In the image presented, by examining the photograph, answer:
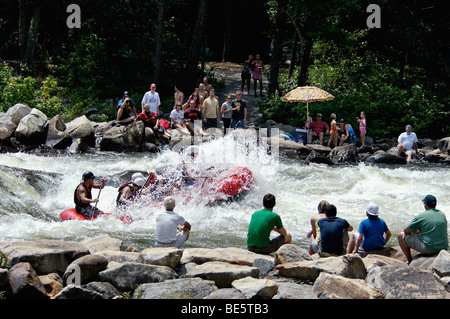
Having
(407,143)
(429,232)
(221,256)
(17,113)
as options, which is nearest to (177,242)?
(221,256)

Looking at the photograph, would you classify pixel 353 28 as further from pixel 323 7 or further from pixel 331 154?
pixel 331 154

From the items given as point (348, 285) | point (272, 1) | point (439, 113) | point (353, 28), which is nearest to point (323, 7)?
point (272, 1)

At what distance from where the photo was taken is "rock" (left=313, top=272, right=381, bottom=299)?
5594 mm

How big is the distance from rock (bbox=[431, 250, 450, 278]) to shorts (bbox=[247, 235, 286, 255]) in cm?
208

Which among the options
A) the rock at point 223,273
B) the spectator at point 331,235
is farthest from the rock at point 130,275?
the spectator at point 331,235

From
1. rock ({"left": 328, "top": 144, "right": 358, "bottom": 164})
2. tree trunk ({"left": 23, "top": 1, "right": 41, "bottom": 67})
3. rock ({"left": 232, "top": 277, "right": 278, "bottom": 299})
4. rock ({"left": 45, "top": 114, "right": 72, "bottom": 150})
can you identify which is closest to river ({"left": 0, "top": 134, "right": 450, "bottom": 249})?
rock ({"left": 328, "top": 144, "right": 358, "bottom": 164})

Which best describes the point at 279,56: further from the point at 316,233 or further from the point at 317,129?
the point at 316,233

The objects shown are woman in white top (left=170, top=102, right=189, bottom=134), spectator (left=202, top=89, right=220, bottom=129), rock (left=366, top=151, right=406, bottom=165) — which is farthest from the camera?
woman in white top (left=170, top=102, right=189, bottom=134)

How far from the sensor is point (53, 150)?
52.2ft

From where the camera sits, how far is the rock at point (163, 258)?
257 inches

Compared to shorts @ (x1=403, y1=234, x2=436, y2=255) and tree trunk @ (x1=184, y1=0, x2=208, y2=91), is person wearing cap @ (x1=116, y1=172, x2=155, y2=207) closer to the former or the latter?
shorts @ (x1=403, y1=234, x2=436, y2=255)

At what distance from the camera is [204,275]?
20.6 ft

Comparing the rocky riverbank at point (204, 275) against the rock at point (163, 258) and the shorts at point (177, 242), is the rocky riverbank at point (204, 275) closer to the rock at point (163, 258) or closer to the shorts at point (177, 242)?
the rock at point (163, 258)

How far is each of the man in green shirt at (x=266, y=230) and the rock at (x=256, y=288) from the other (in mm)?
1629
